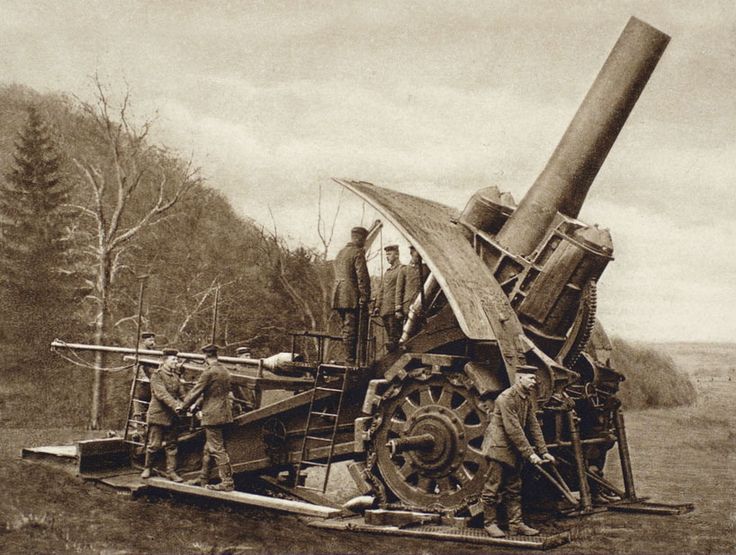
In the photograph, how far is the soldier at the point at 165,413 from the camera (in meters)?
9.46

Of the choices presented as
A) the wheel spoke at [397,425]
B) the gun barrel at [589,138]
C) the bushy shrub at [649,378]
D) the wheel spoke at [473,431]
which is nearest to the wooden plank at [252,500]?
the wheel spoke at [397,425]

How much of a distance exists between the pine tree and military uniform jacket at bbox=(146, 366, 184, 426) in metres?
10.6

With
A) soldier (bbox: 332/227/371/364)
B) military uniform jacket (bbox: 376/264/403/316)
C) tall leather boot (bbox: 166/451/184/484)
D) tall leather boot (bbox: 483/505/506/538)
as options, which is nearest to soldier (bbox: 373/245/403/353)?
military uniform jacket (bbox: 376/264/403/316)

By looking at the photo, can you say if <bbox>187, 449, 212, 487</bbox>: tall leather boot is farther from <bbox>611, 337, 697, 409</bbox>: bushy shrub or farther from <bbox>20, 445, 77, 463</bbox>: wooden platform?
<bbox>611, 337, 697, 409</bbox>: bushy shrub

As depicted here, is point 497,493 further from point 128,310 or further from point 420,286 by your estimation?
point 128,310

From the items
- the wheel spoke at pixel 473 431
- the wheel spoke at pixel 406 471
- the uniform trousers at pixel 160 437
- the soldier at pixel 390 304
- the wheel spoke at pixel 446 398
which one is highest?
the soldier at pixel 390 304

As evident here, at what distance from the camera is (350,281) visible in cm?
924

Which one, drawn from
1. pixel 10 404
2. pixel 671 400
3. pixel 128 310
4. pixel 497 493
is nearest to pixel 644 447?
pixel 671 400

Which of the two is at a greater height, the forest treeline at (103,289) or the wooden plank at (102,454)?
the forest treeline at (103,289)

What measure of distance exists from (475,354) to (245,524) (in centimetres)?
288

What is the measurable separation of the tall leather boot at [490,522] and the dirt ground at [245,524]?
31 cm

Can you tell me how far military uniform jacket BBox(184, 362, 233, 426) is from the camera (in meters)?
9.03

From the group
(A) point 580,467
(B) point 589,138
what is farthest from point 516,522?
(B) point 589,138

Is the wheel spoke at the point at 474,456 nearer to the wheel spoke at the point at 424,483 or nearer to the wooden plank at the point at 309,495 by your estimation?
the wheel spoke at the point at 424,483
